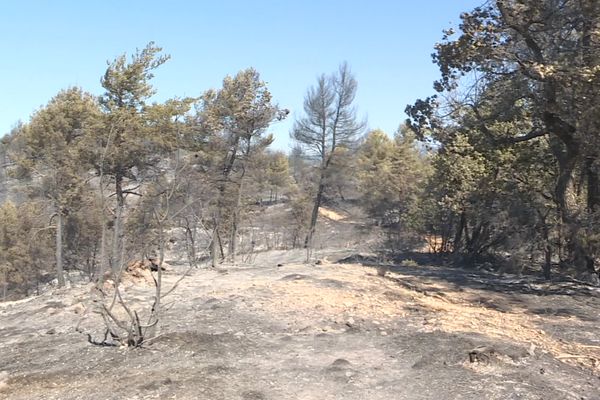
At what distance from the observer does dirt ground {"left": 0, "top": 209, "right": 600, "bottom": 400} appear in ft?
17.4

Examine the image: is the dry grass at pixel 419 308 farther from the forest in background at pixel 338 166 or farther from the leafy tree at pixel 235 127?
the leafy tree at pixel 235 127

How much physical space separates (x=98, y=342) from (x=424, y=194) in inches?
636

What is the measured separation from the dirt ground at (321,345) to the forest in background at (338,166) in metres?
1.11

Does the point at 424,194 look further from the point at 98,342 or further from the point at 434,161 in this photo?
the point at 98,342

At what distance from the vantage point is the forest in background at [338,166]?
10.7 meters

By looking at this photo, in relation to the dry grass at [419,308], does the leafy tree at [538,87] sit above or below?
above

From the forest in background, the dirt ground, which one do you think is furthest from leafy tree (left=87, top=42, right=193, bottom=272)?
the dirt ground

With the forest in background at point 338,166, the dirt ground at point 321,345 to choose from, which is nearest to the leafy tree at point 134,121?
the forest in background at point 338,166

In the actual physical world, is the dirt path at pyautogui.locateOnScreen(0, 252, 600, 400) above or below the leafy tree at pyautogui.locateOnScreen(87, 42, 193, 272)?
below

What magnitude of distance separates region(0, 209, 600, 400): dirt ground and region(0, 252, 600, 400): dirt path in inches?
0.7

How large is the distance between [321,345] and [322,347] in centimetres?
8

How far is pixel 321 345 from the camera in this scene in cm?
675

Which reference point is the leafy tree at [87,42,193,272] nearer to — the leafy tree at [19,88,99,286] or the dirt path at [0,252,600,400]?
the leafy tree at [19,88,99,286]

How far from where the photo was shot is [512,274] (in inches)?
565
